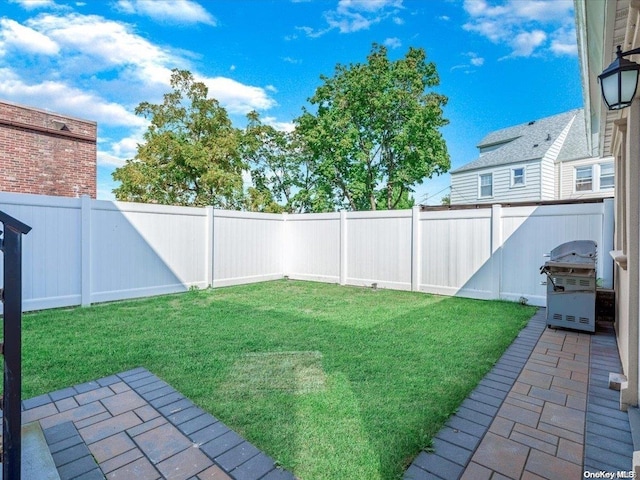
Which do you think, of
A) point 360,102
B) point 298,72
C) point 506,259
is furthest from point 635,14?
point 298,72

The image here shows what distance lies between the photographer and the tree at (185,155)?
11.9 metres

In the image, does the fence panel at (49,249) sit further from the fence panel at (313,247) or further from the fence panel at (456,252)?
the fence panel at (456,252)

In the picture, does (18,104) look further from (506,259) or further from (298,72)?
(506,259)

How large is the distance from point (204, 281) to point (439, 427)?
6612mm

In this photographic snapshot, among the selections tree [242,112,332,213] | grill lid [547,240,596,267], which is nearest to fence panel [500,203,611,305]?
grill lid [547,240,596,267]

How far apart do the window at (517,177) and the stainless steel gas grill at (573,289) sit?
379 inches

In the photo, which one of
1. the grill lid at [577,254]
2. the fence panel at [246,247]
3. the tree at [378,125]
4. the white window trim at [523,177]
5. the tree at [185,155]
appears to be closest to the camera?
the grill lid at [577,254]

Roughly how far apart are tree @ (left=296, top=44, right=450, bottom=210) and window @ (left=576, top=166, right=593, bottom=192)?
192 inches

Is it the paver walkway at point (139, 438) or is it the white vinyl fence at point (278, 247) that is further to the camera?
the white vinyl fence at point (278, 247)

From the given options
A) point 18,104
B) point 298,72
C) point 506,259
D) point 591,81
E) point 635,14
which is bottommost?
point 506,259

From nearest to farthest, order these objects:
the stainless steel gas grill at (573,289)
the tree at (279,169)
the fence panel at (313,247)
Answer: the stainless steel gas grill at (573,289), the fence panel at (313,247), the tree at (279,169)

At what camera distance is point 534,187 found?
1275 centimetres

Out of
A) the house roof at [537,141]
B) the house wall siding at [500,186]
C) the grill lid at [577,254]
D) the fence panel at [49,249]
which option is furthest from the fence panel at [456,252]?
the house roof at [537,141]

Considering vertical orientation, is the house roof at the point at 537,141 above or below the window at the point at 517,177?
above
